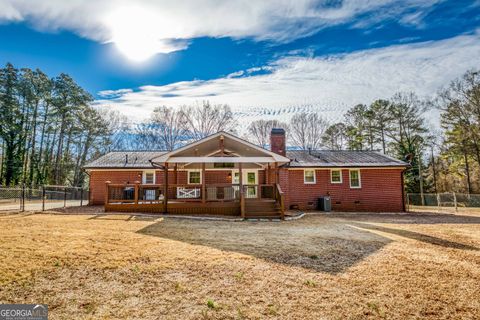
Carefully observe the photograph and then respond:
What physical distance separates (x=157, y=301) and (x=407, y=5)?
11519mm

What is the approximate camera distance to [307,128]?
36438 millimetres

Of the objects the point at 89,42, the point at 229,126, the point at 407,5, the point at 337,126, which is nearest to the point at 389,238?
the point at 407,5

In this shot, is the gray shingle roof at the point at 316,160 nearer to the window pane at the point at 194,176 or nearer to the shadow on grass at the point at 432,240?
the window pane at the point at 194,176

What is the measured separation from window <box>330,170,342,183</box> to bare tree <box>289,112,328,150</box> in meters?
18.2

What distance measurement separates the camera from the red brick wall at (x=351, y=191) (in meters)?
17.7

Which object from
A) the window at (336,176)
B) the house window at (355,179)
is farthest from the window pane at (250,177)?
the house window at (355,179)

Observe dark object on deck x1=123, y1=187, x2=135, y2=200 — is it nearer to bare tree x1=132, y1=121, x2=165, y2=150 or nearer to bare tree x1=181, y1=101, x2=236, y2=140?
bare tree x1=181, y1=101, x2=236, y2=140

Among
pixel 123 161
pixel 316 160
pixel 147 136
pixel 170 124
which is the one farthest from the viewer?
pixel 147 136

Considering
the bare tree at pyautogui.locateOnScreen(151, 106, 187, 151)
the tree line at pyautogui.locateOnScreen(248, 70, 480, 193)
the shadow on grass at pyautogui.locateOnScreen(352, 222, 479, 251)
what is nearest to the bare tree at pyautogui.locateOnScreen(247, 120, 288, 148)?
the tree line at pyautogui.locateOnScreen(248, 70, 480, 193)

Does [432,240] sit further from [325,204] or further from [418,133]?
[418,133]

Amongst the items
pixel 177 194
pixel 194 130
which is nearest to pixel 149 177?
pixel 177 194

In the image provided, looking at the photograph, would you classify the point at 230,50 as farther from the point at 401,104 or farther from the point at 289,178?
the point at 401,104

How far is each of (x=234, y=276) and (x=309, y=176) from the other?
14.3m

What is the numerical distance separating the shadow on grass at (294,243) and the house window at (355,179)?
9.85 metres
